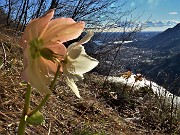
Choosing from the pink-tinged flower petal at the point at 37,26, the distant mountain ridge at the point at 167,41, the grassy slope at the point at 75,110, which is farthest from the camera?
the distant mountain ridge at the point at 167,41

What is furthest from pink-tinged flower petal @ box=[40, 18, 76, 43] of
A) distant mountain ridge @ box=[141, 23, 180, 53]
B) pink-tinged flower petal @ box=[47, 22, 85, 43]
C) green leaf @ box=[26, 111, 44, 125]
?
distant mountain ridge @ box=[141, 23, 180, 53]

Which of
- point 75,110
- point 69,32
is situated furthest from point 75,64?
point 75,110

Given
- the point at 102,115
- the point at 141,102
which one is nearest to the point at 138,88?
the point at 141,102

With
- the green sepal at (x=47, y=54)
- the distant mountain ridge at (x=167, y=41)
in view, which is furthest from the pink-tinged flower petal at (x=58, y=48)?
the distant mountain ridge at (x=167, y=41)

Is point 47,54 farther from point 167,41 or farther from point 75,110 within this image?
point 167,41

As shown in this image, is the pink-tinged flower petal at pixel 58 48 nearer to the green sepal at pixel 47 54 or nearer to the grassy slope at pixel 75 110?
the green sepal at pixel 47 54

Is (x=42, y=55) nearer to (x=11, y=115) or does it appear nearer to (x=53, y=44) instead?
(x=53, y=44)

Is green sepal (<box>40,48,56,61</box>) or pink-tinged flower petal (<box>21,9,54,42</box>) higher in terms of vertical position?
pink-tinged flower petal (<box>21,9,54,42</box>)

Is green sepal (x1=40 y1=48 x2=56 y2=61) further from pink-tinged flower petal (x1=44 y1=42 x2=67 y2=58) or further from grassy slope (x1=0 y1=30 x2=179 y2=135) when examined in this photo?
grassy slope (x1=0 y1=30 x2=179 y2=135)
